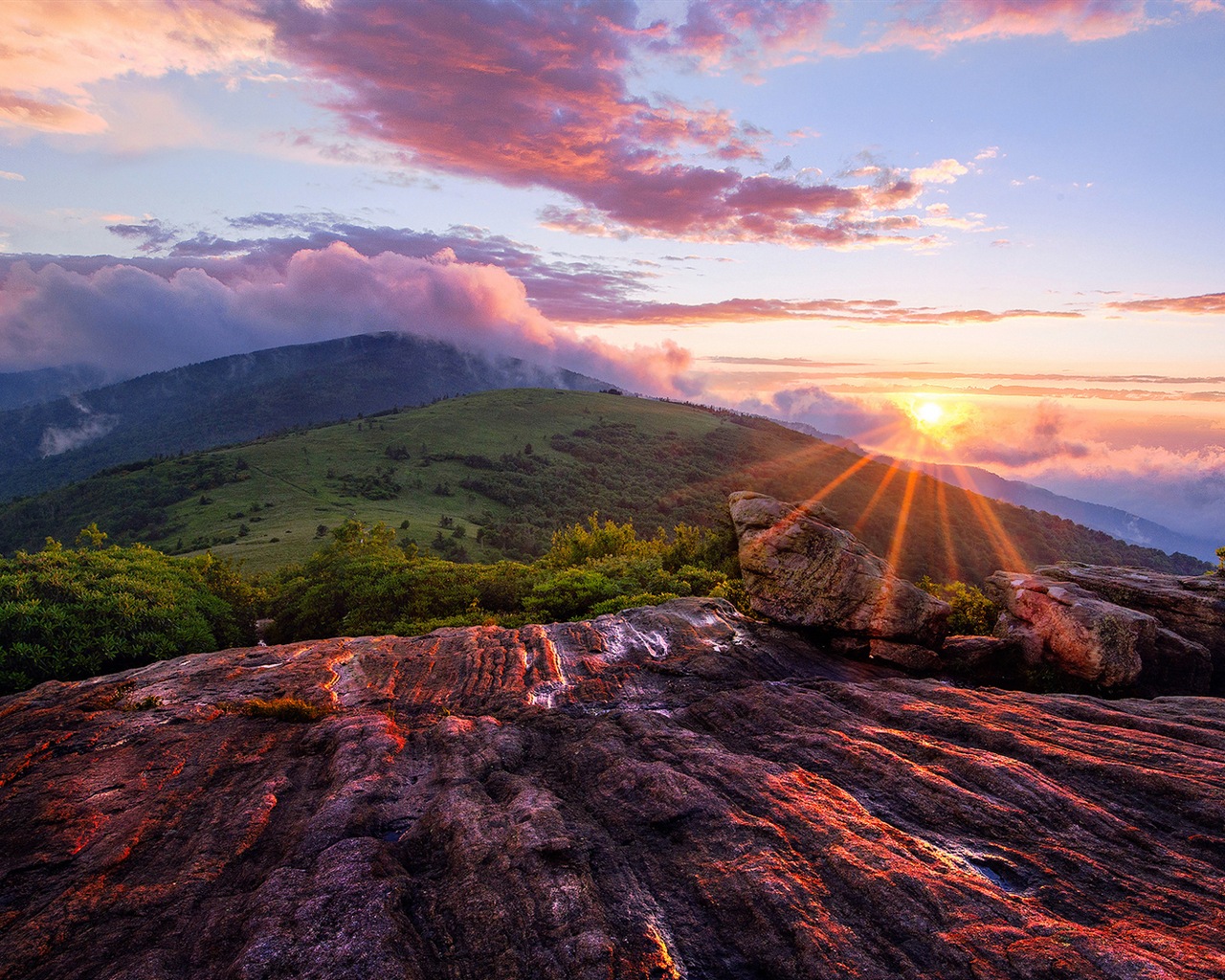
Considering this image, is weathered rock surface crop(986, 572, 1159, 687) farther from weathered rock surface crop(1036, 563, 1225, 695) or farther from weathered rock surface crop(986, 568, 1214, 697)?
weathered rock surface crop(1036, 563, 1225, 695)

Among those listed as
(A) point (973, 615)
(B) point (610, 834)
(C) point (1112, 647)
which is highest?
(C) point (1112, 647)

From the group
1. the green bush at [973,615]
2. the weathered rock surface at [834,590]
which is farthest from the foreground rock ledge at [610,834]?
the green bush at [973,615]

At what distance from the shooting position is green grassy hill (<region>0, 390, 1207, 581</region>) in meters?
121

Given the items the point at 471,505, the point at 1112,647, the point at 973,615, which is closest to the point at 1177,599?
the point at 1112,647

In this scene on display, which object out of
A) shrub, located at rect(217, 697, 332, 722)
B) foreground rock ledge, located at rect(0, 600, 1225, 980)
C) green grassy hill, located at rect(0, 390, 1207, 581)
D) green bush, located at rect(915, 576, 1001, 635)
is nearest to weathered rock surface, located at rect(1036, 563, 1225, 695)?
green bush, located at rect(915, 576, 1001, 635)

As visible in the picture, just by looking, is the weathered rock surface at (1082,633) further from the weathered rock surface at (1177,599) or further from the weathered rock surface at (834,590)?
the weathered rock surface at (834,590)

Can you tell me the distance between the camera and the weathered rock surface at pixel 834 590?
2381 centimetres

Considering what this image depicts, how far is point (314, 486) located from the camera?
154000mm

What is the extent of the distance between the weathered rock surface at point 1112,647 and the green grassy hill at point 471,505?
3405 inches

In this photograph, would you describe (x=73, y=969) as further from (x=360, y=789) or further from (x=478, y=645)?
(x=478, y=645)

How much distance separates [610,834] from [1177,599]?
2702cm

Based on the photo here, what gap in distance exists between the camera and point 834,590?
82.7 ft

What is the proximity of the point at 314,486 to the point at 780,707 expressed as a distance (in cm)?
15994

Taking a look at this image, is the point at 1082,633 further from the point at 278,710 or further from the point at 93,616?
the point at 93,616
